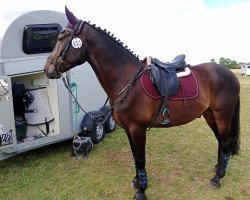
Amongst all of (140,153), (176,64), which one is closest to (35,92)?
(140,153)

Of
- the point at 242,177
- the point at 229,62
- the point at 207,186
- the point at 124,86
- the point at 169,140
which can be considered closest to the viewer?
the point at 124,86

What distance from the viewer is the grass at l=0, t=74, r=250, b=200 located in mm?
4750

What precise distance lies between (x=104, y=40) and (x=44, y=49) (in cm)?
234

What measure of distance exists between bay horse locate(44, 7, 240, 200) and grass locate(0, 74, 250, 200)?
1.08 feet

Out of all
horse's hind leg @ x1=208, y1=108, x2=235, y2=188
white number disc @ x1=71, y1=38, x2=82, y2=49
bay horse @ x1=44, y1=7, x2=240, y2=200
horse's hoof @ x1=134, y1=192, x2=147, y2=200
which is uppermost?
white number disc @ x1=71, y1=38, x2=82, y2=49

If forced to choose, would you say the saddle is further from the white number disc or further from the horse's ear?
the horse's ear

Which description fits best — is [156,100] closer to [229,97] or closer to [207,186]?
[229,97]

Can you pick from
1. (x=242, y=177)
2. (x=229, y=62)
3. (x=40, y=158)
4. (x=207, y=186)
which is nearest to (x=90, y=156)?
(x=40, y=158)

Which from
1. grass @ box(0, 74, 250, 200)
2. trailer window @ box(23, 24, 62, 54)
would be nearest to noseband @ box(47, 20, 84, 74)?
trailer window @ box(23, 24, 62, 54)

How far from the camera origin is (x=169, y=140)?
743 centimetres

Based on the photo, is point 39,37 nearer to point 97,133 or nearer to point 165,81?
point 97,133

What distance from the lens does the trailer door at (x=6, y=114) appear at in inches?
196

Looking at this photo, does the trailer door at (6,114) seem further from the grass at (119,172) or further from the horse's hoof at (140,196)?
the horse's hoof at (140,196)

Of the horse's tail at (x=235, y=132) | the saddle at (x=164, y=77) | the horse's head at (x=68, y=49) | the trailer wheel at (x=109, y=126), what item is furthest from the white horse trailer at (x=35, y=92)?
the horse's tail at (x=235, y=132)
